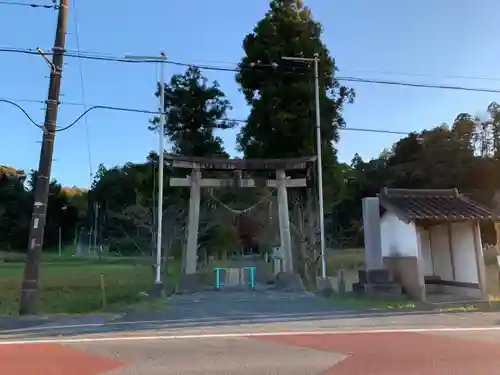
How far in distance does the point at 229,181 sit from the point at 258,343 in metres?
11.3

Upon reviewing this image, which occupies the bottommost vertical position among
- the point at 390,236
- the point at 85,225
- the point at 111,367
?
the point at 111,367

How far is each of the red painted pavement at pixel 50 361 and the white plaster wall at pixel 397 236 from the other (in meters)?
10.2

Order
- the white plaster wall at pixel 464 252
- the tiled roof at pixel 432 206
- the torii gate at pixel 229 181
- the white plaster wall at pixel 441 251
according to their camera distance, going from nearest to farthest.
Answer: the tiled roof at pixel 432 206
the white plaster wall at pixel 464 252
the white plaster wall at pixel 441 251
the torii gate at pixel 229 181

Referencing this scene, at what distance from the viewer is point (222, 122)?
2533 cm

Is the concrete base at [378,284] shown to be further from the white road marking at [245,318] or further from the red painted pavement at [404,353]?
the red painted pavement at [404,353]

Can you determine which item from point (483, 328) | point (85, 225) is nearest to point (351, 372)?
point (483, 328)

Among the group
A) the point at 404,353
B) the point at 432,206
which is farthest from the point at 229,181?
the point at 404,353

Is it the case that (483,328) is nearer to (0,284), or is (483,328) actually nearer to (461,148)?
(0,284)

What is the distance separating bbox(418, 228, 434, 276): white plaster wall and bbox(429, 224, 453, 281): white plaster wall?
121 mm

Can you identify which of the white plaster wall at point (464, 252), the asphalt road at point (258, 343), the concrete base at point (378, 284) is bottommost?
the asphalt road at point (258, 343)

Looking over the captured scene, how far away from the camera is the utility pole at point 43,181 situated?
470 inches

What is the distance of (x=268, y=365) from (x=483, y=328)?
17.7 feet

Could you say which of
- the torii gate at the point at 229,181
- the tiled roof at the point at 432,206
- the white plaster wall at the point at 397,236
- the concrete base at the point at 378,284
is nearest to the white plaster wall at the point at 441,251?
the tiled roof at the point at 432,206

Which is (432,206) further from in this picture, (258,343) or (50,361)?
(50,361)
